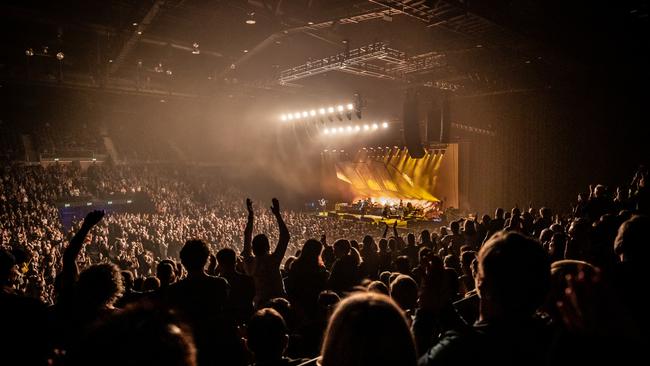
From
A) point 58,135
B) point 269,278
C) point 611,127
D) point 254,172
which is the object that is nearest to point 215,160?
point 254,172

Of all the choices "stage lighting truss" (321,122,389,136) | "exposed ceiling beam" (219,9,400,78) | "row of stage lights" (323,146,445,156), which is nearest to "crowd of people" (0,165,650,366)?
"exposed ceiling beam" (219,9,400,78)

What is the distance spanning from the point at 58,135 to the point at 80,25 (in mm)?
8646

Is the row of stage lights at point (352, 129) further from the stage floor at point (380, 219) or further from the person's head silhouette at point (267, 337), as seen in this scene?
the person's head silhouette at point (267, 337)

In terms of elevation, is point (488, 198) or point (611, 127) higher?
point (611, 127)

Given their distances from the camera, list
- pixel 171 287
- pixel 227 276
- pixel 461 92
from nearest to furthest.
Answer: pixel 171 287 < pixel 227 276 < pixel 461 92

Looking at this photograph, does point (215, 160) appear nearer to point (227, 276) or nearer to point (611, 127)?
point (611, 127)

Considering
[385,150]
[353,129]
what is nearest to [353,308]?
[385,150]

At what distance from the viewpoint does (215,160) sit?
2917 cm

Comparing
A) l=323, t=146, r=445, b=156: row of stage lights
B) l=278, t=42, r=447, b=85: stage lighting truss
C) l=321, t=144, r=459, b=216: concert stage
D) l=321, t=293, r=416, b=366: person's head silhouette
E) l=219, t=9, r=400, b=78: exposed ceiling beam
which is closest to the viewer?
l=321, t=293, r=416, b=366: person's head silhouette

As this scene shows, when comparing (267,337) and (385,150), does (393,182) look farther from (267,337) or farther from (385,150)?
(267,337)

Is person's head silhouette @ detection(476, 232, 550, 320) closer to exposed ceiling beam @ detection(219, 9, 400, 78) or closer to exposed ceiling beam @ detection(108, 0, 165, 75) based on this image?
exposed ceiling beam @ detection(219, 9, 400, 78)

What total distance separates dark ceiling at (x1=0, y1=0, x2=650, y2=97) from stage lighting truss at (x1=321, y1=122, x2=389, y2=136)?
2180 millimetres

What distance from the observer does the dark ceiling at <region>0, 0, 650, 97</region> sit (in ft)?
36.9

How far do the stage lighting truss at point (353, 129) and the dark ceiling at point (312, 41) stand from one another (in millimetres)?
2180
